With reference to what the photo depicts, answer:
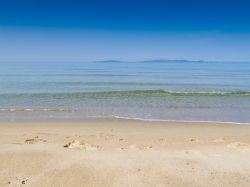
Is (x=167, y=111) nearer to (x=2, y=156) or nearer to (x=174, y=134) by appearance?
(x=174, y=134)

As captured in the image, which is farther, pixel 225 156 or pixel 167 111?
pixel 167 111

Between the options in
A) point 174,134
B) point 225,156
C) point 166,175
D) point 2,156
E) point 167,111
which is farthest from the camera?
point 167,111

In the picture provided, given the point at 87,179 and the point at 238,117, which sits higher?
the point at 87,179

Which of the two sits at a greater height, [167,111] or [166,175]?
[166,175]

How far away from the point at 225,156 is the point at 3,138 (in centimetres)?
576

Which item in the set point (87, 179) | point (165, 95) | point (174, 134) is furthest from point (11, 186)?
point (165, 95)

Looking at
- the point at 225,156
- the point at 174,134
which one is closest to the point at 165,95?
the point at 174,134

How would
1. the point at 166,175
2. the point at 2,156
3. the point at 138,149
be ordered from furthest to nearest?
A: the point at 138,149 → the point at 2,156 → the point at 166,175

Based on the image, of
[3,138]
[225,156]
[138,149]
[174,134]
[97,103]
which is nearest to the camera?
[225,156]

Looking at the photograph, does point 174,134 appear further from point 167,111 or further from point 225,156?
point 167,111

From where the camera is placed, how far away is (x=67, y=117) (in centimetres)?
1555

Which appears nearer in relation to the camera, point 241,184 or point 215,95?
point 241,184

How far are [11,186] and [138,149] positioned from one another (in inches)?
115

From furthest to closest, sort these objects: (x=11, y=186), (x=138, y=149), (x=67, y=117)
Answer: (x=67, y=117) < (x=138, y=149) < (x=11, y=186)
